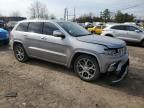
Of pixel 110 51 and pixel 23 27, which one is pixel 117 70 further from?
pixel 23 27

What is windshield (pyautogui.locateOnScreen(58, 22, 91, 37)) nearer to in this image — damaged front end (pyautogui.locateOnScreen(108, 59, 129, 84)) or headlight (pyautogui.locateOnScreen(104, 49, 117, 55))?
headlight (pyautogui.locateOnScreen(104, 49, 117, 55))

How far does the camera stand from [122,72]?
18.2 feet

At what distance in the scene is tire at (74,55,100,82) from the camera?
A: 5.42 m

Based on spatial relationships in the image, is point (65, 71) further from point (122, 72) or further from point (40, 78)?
point (122, 72)

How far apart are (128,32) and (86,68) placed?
8.98m

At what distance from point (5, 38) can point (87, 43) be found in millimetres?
6755

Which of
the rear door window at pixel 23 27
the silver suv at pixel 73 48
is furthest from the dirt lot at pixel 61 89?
the rear door window at pixel 23 27

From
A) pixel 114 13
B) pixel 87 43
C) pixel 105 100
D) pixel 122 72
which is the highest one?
pixel 114 13

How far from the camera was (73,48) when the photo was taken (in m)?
5.73

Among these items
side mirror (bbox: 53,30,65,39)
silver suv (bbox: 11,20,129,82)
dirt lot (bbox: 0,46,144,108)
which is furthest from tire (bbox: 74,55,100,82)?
side mirror (bbox: 53,30,65,39)

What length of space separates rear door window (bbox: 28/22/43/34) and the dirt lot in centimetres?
131

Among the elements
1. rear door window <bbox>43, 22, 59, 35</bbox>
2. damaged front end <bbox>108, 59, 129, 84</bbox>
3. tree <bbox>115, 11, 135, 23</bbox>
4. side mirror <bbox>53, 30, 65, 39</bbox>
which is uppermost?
tree <bbox>115, 11, 135, 23</bbox>

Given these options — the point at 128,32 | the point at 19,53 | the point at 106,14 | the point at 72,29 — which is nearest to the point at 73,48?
the point at 72,29

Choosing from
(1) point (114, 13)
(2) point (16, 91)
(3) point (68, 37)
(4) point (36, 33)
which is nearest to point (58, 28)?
(3) point (68, 37)
